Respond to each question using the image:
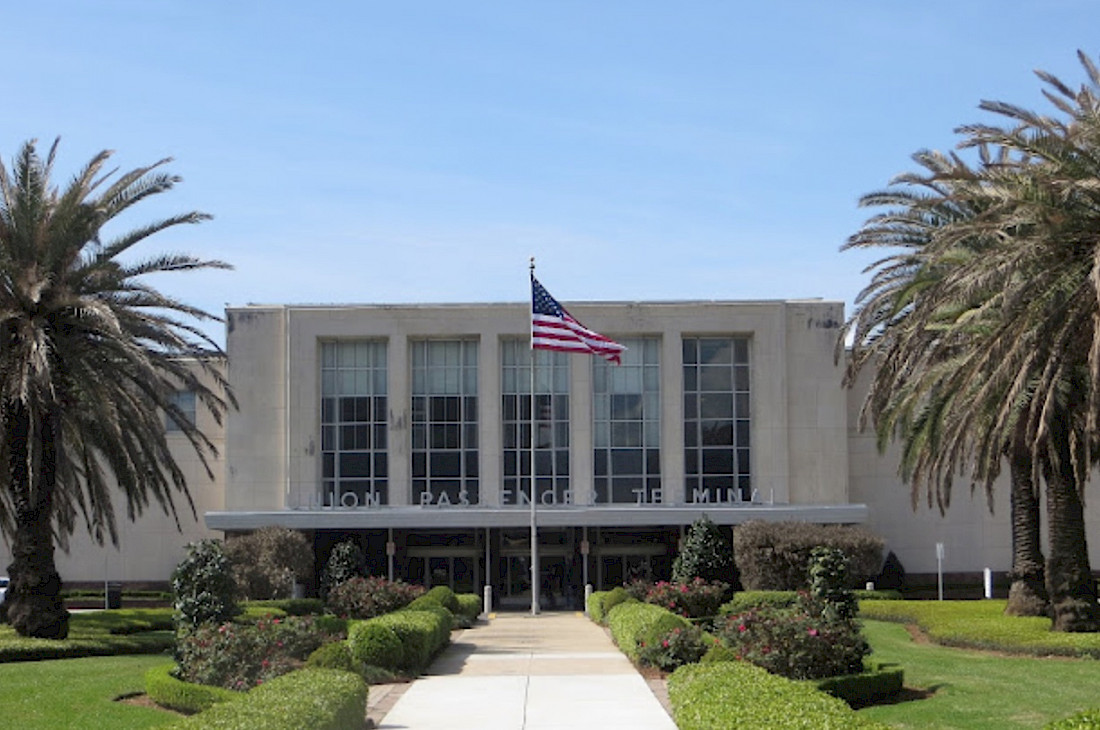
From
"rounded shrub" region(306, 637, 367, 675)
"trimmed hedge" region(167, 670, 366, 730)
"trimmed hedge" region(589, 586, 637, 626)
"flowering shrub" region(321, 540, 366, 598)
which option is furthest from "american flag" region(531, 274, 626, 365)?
"trimmed hedge" region(167, 670, 366, 730)

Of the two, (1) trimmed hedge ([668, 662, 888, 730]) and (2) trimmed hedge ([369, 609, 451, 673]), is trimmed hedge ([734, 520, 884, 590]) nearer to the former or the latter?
(2) trimmed hedge ([369, 609, 451, 673])

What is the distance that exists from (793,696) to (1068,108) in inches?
657

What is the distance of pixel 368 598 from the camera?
39188 millimetres

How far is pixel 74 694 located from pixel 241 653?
2544mm

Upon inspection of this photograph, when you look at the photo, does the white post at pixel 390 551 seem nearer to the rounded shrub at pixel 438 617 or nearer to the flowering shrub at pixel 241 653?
the rounded shrub at pixel 438 617

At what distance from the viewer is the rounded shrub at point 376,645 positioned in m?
24.6

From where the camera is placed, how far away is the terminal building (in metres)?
60.1

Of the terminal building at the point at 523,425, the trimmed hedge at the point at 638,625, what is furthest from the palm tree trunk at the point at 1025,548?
the terminal building at the point at 523,425

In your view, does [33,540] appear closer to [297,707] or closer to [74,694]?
[74,694]

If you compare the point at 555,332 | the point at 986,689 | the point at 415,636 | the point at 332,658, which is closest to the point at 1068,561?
the point at 986,689

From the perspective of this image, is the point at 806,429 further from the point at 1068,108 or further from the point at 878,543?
the point at 1068,108

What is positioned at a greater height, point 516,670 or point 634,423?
point 634,423

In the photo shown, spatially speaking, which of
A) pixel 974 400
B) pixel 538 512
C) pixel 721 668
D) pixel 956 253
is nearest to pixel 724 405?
pixel 538 512

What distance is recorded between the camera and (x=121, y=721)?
771 inches
